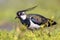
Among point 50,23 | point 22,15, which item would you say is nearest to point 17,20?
point 22,15

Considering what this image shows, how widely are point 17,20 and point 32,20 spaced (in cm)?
10

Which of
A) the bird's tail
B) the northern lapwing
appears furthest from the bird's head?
the bird's tail

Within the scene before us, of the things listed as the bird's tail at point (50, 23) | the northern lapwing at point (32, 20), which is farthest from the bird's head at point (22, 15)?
the bird's tail at point (50, 23)

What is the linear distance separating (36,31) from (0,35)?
243mm

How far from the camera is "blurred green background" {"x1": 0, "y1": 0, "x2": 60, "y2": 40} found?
4.52ft

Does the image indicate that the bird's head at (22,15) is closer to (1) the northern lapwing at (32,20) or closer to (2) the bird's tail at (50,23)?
(1) the northern lapwing at (32,20)

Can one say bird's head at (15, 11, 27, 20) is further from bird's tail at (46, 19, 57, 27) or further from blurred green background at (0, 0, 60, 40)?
bird's tail at (46, 19, 57, 27)

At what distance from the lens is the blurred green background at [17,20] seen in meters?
1.38

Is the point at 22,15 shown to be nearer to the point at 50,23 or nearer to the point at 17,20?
the point at 17,20

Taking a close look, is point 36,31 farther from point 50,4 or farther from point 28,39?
point 50,4

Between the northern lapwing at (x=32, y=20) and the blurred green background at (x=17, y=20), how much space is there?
0.03 m

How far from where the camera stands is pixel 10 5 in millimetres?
1481

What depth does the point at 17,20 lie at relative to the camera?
1419mm

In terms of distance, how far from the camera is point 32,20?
142 cm
